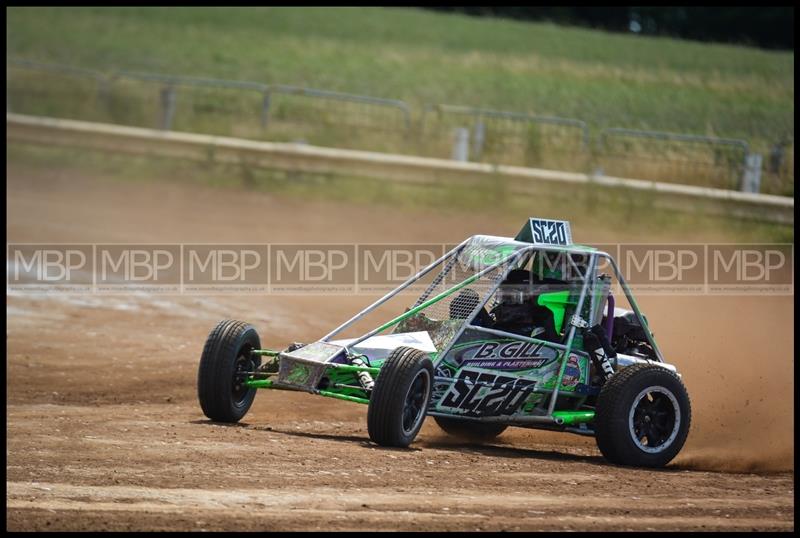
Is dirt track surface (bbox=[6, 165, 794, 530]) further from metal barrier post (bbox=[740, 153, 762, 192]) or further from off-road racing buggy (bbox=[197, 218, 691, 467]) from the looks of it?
metal barrier post (bbox=[740, 153, 762, 192])

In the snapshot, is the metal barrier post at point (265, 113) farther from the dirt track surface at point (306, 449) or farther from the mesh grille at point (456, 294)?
the mesh grille at point (456, 294)

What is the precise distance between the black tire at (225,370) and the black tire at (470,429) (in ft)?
4.97

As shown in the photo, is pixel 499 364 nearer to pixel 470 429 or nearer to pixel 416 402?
pixel 416 402

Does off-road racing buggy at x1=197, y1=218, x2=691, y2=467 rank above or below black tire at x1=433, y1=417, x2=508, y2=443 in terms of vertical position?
above

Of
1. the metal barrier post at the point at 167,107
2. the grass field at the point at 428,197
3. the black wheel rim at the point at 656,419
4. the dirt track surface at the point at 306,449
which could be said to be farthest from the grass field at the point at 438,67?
the black wheel rim at the point at 656,419

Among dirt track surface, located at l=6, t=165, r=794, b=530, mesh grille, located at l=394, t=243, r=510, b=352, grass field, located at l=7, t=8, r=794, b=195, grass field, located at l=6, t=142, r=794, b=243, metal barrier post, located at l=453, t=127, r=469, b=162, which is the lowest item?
dirt track surface, located at l=6, t=165, r=794, b=530

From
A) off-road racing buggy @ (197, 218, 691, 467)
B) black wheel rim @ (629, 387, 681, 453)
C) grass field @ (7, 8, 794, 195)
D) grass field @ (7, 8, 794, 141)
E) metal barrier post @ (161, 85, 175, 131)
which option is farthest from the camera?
grass field @ (7, 8, 794, 141)

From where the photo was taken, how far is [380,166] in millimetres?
20062

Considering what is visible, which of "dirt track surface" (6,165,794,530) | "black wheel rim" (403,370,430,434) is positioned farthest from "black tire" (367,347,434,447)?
"dirt track surface" (6,165,794,530)

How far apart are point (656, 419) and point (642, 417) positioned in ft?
0.37

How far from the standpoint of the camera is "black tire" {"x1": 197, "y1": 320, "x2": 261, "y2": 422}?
8250 millimetres

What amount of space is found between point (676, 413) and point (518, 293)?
1356 millimetres

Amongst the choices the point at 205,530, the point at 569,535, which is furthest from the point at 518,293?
the point at 205,530

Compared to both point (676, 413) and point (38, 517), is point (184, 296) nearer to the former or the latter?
point (676, 413)
